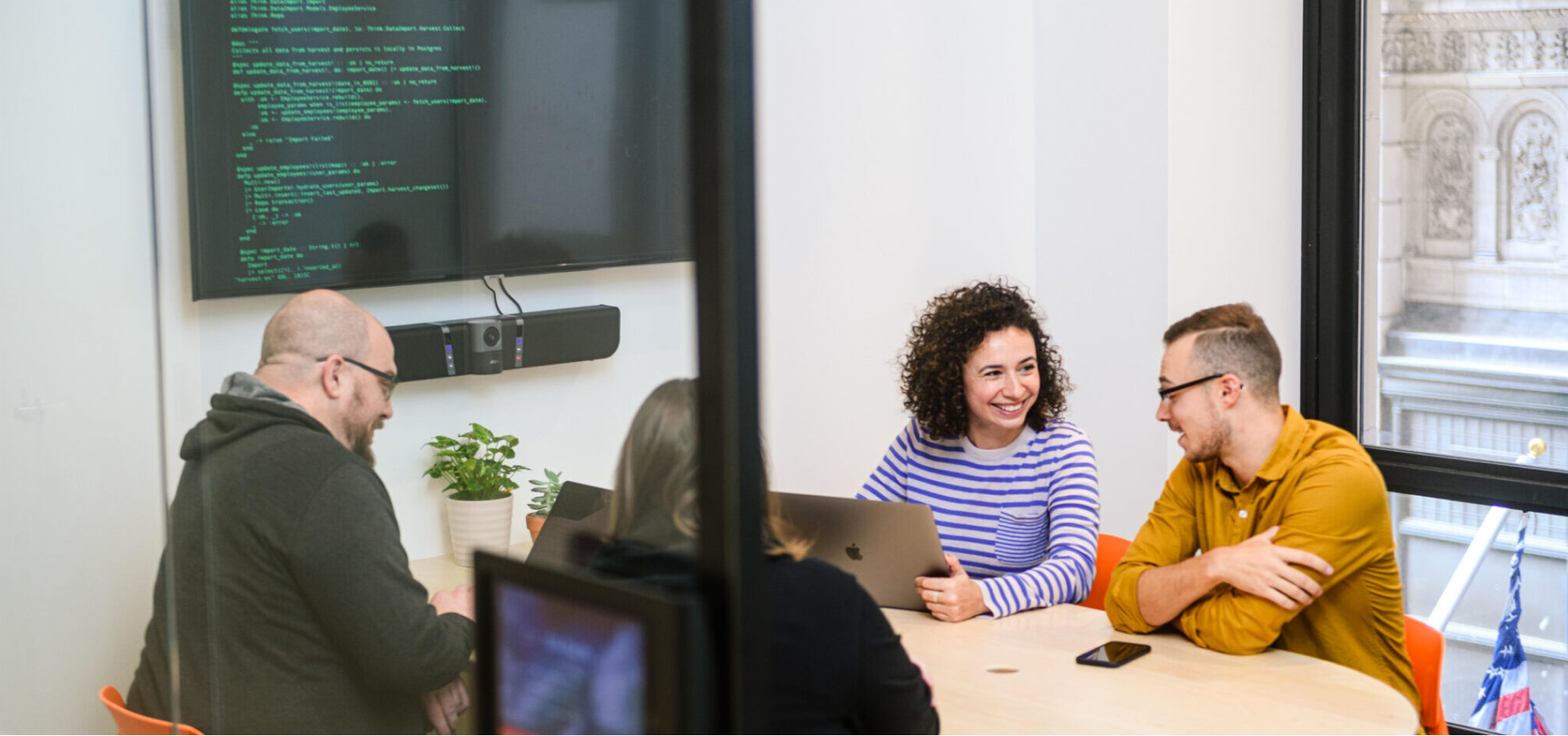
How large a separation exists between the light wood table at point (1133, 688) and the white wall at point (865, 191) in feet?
4.48

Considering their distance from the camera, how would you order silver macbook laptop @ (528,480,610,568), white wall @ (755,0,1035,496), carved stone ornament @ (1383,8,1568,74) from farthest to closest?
white wall @ (755,0,1035,496), carved stone ornament @ (1383,8,1568,74), silver macbook laptop @ (528,480,610,568)

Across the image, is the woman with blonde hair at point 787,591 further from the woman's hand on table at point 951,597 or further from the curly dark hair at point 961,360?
the curly dark hair at point 961,360

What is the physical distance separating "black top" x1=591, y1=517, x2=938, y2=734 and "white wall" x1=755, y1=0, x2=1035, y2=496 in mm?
1827

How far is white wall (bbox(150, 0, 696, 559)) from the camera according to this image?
1448mm

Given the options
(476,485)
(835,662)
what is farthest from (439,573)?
(835,662)

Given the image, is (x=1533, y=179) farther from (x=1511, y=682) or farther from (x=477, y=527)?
(x=477, y=527)

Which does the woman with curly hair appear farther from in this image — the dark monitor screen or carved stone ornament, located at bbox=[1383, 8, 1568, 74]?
carved stone ornament, located at bbox=[1383, 8, 1568, 74]

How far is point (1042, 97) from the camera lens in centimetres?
412

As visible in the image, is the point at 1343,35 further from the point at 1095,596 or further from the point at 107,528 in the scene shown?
the point at 107,528

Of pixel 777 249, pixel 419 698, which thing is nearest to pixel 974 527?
pixel 777 249

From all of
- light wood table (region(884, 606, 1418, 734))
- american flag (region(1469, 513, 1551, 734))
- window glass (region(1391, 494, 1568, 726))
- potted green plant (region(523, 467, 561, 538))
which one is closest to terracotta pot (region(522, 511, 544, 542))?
potted green plant (region(523, 467, 561, 538))

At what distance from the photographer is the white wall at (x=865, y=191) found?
142 inches

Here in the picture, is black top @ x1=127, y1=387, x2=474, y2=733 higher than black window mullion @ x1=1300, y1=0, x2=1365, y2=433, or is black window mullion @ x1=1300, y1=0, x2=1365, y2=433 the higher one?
black window mullion @ x1=1300, y1=0, x2=1365, y2=433

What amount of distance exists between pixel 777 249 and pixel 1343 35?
164 centimetres
